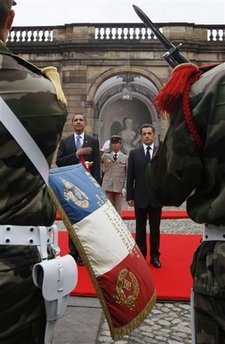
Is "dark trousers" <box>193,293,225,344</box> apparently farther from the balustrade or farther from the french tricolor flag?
the balustrade

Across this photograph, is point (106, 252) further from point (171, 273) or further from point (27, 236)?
point (171, 273)

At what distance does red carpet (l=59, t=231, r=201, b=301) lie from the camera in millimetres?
4410

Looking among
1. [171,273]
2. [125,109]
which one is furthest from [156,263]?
[125,109]

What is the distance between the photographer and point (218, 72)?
1.70m

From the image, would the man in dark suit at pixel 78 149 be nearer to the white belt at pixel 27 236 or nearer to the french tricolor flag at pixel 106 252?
the french tricolor flag at pixel 106 252

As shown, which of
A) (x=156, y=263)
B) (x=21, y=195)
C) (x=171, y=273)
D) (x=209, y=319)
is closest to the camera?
(x=21, y=195)

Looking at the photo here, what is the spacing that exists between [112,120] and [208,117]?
64.9 feet

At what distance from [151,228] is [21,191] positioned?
416cm

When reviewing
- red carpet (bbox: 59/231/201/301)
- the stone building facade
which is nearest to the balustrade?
the stone building facade

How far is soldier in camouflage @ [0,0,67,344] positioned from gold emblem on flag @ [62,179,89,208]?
1.52 meters

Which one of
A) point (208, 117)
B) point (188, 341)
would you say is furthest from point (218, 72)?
point (188, 341)

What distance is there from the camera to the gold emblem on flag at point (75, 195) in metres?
3.12

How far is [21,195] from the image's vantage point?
1.52m

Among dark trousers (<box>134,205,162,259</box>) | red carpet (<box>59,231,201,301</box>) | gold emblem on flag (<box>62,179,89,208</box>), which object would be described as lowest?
red carpet (<box>59,231,201,301</box>)
